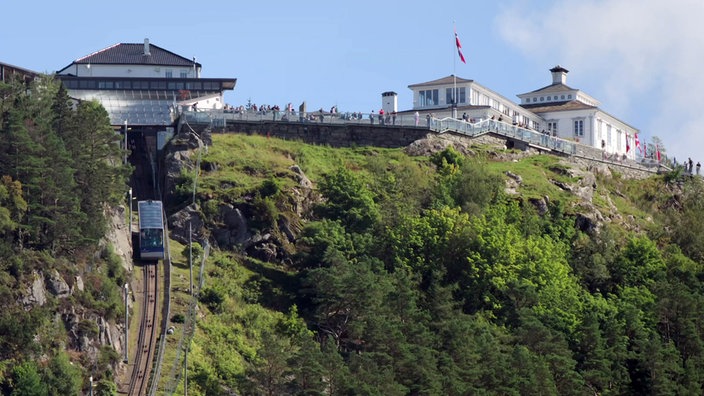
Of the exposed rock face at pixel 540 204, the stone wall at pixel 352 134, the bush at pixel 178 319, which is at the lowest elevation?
the bush at pixel 178 319

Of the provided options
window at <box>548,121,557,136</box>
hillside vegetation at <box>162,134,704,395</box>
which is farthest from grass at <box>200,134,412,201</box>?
window at <box>548,121,557,136</box>

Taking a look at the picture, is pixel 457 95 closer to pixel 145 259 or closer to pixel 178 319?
pixel 145 259

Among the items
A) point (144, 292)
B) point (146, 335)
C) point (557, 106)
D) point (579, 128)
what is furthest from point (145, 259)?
point (557, 106)

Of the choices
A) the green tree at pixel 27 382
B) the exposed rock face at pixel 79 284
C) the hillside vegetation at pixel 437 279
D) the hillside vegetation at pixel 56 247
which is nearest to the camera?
the green tree at pixel 27 382

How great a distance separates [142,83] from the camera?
496 feet

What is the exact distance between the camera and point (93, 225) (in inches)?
4550

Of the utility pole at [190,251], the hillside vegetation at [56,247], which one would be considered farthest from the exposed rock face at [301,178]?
the hillside vegetation at [56,247]

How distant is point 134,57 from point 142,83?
775cm

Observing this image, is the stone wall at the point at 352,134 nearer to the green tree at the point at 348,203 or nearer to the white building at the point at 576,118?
the green tree at the point at 348,203

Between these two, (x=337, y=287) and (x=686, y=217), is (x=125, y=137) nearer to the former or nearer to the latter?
(x=337, y=287)

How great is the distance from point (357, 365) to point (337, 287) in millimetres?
9712

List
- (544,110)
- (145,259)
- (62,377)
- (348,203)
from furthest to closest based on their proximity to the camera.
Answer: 1. (544,110)
2. (348,203)
3. (145,259)
4. (62,377)

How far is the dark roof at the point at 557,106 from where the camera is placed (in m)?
166

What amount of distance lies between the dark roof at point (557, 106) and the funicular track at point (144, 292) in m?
42.9
